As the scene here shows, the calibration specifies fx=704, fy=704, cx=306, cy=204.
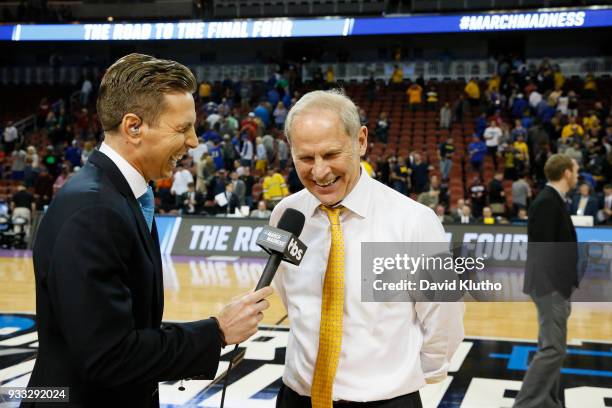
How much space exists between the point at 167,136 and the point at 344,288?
75 cm

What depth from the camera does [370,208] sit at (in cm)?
232

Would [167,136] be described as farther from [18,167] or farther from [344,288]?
[18,167]

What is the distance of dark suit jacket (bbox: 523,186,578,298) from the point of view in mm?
4562

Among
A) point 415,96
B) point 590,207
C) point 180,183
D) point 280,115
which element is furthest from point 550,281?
point 415,96

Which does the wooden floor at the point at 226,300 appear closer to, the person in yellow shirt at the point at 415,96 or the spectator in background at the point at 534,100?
the spectator in background at the point at 534,100

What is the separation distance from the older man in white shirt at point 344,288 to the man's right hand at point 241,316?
42 cm

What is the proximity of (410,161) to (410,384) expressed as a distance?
1450 cm

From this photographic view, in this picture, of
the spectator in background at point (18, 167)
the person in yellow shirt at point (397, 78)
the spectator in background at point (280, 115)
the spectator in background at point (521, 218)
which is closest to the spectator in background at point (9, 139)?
the spectator in background at point (18, 167)

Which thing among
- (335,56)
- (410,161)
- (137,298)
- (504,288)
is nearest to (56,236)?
(137,298)

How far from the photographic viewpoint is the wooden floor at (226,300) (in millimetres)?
8016

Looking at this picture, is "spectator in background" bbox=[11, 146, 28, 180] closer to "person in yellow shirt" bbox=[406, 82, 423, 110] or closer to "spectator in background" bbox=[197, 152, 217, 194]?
"spectator in background" bbox=[197, 152, 217, 194]

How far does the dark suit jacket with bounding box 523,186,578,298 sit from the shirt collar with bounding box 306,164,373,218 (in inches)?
103

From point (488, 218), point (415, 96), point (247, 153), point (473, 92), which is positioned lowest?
point (488, 218)

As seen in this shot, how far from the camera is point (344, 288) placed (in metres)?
2.25
